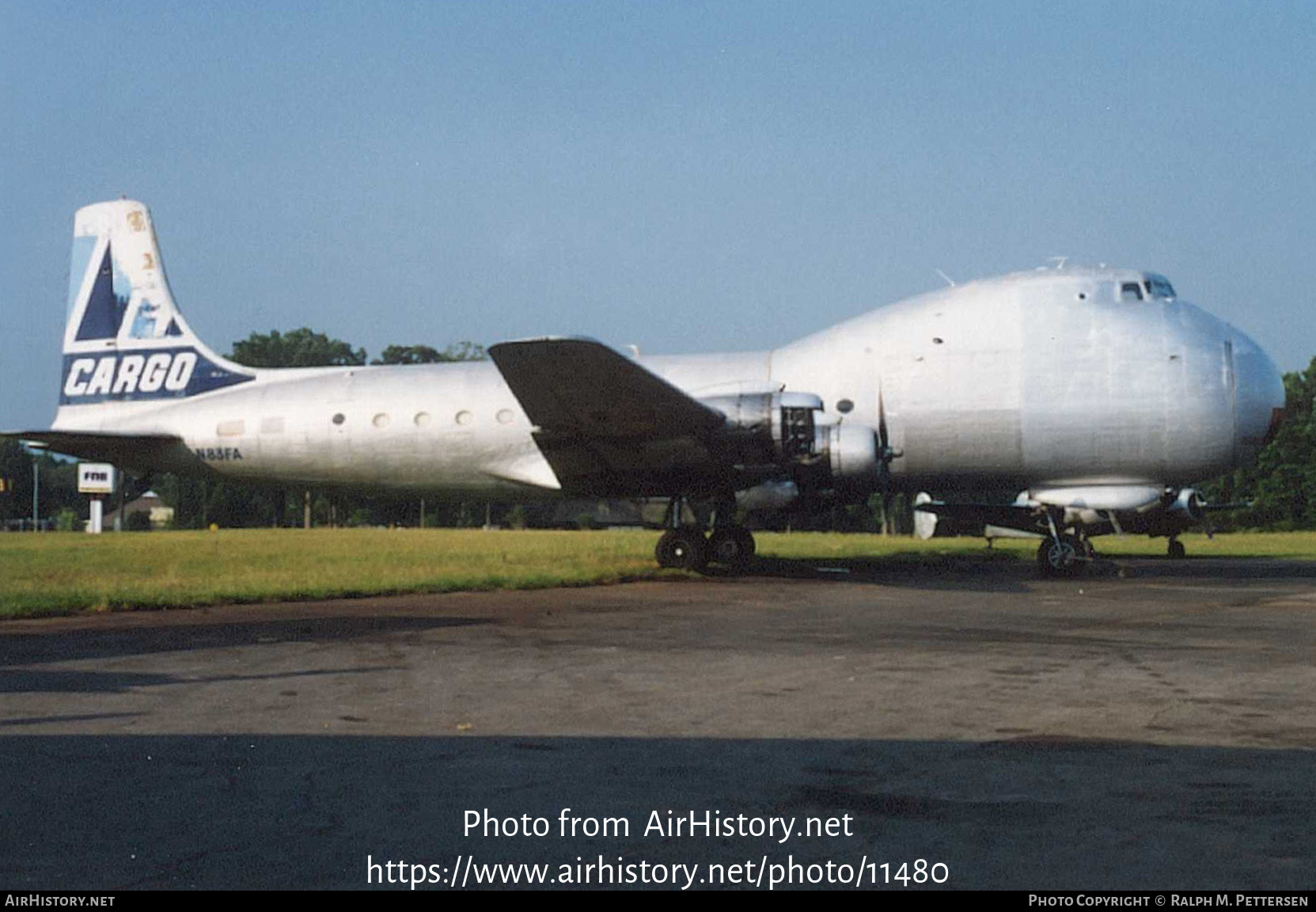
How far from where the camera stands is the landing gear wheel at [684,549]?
814 inches

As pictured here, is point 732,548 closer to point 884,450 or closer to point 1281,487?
point 884,450

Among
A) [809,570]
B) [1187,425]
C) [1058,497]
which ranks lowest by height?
[809,570]

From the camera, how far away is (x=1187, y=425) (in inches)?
736

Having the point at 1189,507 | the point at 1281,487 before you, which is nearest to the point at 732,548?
the point at 1189,507

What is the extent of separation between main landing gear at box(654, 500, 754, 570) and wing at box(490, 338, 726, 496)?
1139 mm

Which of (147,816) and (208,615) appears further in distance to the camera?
(208,615)

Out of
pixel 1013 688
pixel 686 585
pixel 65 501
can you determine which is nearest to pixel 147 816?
pixel 1013 688

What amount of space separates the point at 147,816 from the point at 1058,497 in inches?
699

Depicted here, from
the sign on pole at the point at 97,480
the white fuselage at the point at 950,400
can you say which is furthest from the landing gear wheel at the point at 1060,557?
the sign on pole at the point at 97,480

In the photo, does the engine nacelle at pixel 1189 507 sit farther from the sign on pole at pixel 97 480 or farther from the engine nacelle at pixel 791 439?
the sign on pole at pixel 97 480

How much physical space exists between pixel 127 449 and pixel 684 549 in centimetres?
1162

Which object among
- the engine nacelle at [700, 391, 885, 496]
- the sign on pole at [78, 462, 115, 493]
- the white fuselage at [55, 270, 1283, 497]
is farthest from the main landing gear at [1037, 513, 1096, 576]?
the sign on pole at [78, 462, 115, 493]

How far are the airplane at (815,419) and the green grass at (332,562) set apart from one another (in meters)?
1.91
